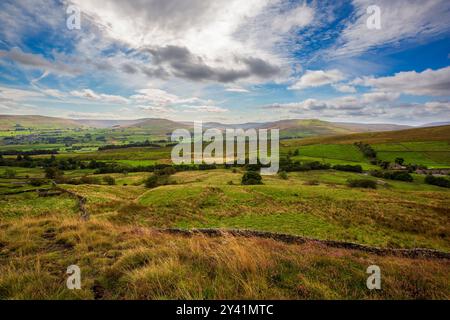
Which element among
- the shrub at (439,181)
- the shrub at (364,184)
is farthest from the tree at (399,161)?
the shrub at (364,184)

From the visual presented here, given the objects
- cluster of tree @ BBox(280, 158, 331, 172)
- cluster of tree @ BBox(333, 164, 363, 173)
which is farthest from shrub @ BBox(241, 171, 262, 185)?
cluster of tree @ BBox(333, 164, 363, 173)

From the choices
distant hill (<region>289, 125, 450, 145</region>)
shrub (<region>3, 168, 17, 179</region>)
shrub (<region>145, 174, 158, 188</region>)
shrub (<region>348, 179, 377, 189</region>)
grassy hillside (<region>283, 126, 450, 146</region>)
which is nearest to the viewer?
shrub (<region>348, 179, 377, 189</region>)

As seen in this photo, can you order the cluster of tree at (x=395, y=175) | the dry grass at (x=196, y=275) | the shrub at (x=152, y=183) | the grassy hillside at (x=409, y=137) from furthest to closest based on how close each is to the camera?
the grassy hillside at (x=409, y=137), the cluster of tree at (x=395, y=175), the shrub at (x=152, y=183), the dry grass at (x=196, y=275)

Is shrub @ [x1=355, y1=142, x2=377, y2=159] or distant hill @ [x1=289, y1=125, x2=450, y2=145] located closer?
shrub @ [x1=355, y1=142, x2=377, y2=159]

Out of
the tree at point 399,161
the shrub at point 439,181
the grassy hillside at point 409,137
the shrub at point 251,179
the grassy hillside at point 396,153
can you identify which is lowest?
the shrub at point 439,181

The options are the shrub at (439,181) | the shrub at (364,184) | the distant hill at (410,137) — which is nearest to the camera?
the shrub at (364,184)

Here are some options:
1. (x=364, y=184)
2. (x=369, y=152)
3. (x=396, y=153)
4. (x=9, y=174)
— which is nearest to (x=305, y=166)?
(x=364, y=184)

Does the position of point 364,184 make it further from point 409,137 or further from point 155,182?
point 409,137

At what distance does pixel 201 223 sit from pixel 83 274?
1924 cm

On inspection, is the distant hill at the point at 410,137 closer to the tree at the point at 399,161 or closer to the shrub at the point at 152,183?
the tree at the point at 399,161

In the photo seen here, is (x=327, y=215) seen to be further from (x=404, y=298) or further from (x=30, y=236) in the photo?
(x=30, y=236)

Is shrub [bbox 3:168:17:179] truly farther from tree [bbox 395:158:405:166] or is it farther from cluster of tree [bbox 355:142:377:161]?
cluster of tree [bbox 355:142:377:161]

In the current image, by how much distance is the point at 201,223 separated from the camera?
2391 cm
